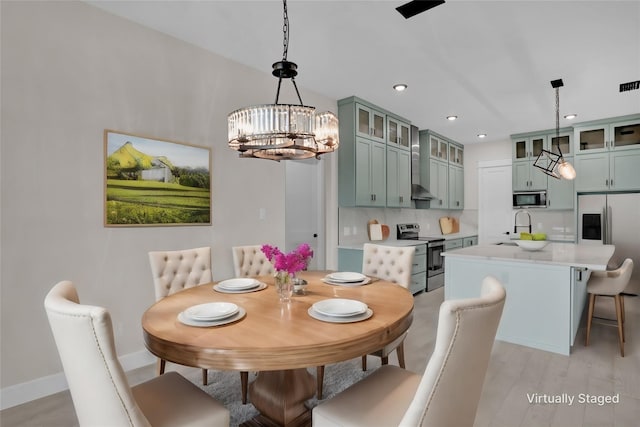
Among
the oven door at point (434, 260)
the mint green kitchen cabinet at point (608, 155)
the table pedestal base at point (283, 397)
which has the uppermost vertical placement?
the mint green kitchen cabinet at point (608, 155)

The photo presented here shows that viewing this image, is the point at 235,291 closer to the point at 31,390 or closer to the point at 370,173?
the point at 31,390

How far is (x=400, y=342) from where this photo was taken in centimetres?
214

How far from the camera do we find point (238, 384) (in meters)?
2.38

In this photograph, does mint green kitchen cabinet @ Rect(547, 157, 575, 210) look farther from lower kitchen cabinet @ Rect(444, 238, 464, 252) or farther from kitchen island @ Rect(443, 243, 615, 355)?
kitchen island @ Rect(443, 243, 615, 355)

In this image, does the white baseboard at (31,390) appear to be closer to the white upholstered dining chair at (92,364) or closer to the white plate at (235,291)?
the white plate at (235,291)

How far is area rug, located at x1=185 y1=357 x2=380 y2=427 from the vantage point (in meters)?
2.06

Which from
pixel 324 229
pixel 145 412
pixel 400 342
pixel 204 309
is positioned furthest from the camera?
pixel 324 229

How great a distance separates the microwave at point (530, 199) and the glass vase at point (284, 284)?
5.74 metres

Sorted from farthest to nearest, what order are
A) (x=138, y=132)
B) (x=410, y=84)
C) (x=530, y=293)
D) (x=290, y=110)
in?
(x=410, y=84)
(x=530, y=293)
(x=138, y=132)
(x=290, y=110)

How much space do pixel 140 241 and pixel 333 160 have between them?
2.50 meters

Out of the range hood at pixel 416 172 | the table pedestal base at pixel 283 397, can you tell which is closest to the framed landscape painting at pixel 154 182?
the table pedestal base at pixel 283 397

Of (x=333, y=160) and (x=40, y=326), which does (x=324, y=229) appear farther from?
(x=40, y=326)

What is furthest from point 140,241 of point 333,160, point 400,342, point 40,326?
point 333,160

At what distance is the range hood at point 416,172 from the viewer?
5.43 metres
